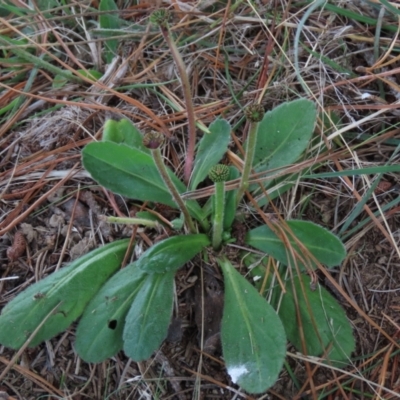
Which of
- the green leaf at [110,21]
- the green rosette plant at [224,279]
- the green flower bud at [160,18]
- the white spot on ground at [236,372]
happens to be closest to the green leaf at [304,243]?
the green rosette plant at [224,279]

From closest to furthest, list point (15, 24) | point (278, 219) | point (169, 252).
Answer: point (169, 252), point (278, 219), point (15, 24)

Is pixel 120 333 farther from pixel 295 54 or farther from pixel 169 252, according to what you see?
pixel 295 54

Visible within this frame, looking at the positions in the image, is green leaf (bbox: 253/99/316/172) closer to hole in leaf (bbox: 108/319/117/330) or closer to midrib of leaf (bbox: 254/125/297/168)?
midrib of leaf (bbox: 254/125/297/168)

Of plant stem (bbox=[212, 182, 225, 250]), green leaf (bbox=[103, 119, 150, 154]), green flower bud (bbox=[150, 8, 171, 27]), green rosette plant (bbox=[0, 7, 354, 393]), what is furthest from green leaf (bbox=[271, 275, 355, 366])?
green flower bud (bbox=[150, 8, 171, 27])

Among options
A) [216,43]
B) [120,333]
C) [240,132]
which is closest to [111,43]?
[216,43]

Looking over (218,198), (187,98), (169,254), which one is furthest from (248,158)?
(169,254)
